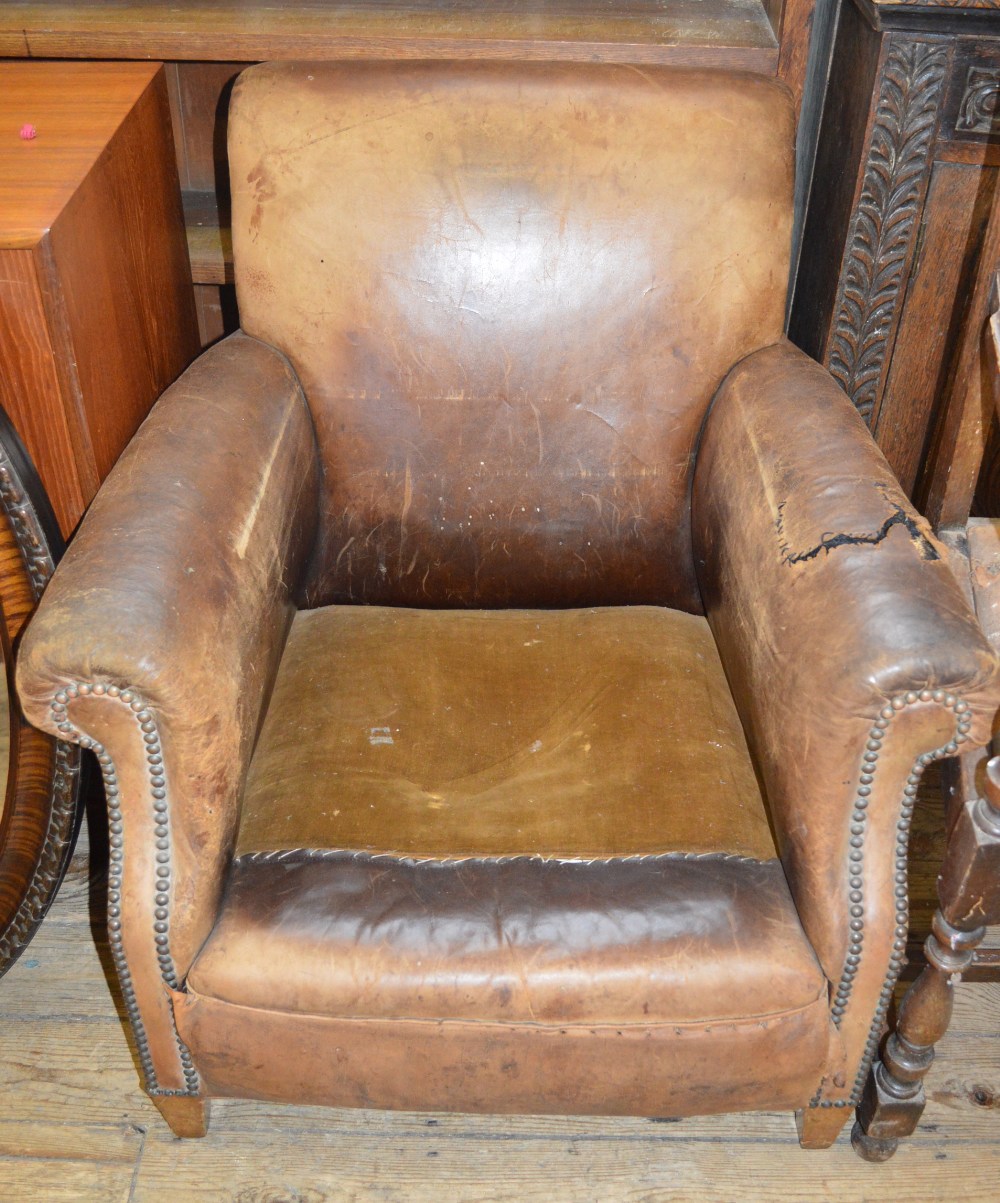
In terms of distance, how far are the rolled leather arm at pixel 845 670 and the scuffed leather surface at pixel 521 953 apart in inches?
2.5

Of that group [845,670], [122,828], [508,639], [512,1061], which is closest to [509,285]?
[508,639]

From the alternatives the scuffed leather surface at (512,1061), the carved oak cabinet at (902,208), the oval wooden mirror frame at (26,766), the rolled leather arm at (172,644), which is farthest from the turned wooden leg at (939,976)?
the oval wooden mirror frame at (26,766)

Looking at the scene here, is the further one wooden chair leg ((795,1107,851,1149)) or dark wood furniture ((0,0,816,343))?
dark wood furniture ((0,0,816,343))

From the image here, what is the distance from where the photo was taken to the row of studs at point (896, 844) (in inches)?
42.3

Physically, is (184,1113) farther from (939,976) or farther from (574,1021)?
(939,976)

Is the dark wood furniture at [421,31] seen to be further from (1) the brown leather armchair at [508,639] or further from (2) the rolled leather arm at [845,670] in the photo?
(2) the rolled leather arm at [845,670]

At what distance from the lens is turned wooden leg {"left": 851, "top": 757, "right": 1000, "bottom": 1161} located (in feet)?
3.69

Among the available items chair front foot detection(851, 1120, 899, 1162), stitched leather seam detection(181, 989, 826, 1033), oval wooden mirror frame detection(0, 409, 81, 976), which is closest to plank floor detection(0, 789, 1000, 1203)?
chair front foot detection(851, 1120, 899, 1162)

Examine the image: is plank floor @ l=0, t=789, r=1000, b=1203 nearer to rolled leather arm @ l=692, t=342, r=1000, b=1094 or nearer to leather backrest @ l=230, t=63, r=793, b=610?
rolled leather arm @ l=692, t=342, r=1000, b=1094

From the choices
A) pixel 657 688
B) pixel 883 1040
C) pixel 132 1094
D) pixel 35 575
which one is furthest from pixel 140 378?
pixel 883 1040

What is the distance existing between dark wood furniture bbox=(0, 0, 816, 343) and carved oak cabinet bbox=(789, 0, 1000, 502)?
0.14 metres

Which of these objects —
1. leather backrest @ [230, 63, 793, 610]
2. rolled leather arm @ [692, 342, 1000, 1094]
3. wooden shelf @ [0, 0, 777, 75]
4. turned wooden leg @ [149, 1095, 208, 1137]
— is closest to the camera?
rolled leather arm @ [692, 342, 1000, 1094]

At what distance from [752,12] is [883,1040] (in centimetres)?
147

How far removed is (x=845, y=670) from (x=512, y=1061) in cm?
51
